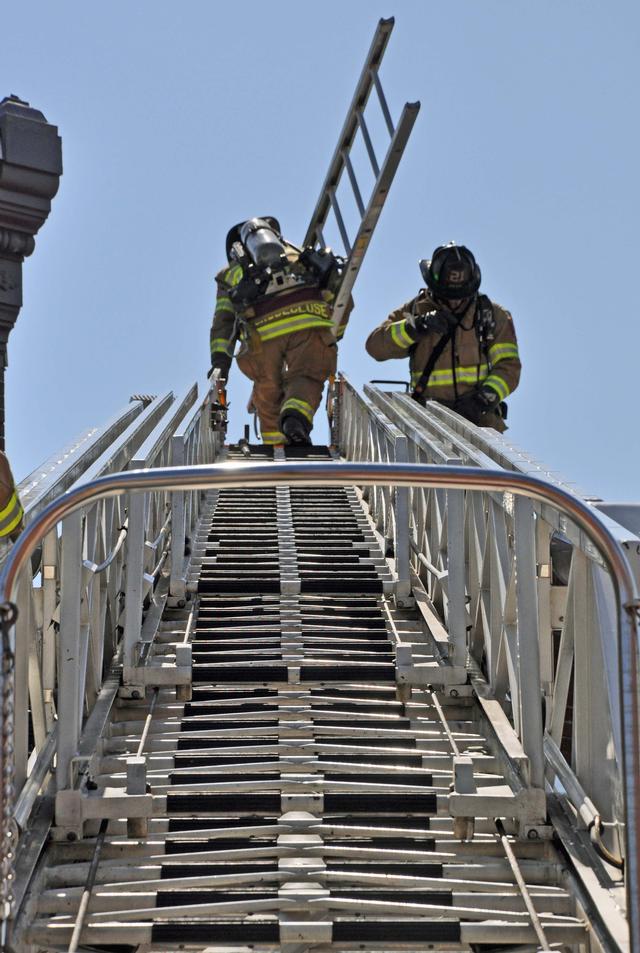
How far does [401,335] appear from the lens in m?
10.5

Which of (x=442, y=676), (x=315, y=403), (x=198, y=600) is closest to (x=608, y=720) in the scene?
(x=442, y=676)

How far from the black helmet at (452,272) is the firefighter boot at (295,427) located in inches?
66.5

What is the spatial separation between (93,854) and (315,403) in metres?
7.22

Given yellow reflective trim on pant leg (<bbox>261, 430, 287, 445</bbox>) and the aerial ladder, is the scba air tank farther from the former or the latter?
the aerial ladder

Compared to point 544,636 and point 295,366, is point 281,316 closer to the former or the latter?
point 295,366

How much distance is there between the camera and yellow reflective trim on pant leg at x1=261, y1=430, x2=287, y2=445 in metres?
12.2

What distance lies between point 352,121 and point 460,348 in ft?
12.5

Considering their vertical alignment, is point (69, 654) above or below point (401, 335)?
below

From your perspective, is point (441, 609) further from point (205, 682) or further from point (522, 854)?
point (522, 854)

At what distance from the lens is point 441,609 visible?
23.8 feet

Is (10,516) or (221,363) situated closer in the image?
(10,516)

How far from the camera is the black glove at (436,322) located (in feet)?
33.6

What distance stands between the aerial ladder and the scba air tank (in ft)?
13.3

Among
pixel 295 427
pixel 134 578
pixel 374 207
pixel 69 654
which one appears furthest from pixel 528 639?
pixel 374 207
